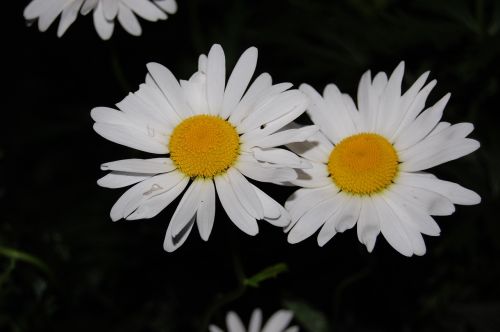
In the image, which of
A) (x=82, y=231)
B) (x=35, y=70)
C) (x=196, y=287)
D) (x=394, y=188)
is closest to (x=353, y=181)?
(x=394, y=188)

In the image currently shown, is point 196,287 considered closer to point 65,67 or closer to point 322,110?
point 322,110

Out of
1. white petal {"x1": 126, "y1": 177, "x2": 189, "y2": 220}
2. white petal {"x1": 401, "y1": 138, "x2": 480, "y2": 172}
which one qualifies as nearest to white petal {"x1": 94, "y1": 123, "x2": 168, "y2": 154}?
white petal {"x1": 126, "y1": 177, "x2": 189, "y2": 220}

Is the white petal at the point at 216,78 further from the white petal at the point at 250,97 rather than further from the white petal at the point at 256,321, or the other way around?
the white petal at the point at 256,321

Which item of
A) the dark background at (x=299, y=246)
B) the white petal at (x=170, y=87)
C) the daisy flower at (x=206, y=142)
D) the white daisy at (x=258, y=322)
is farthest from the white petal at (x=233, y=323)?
the white petal at (x=170, y=87)

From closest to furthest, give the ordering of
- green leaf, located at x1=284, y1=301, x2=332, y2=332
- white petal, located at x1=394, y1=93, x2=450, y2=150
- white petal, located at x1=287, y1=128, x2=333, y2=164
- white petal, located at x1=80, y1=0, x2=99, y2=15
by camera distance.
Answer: white petal, located at x1=394, y1=93, x2=450, y2=150
white petal, located at x1=287, y1=128, x2=333, y2=164
white petal, located at x1=80, y1=0, x2=99, y2=15
green leaf, located at x1=284, y1=301, x2=332, y2=332

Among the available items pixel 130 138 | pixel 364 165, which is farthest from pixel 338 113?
pixel 130 138

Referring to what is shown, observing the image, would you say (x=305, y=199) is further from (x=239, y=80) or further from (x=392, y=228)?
(x=239, y=80)

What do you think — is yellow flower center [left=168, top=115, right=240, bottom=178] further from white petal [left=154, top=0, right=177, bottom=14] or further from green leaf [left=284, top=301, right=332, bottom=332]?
green leaf [left=284, top=301, right=332, bottom=332]
